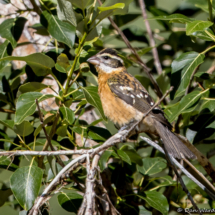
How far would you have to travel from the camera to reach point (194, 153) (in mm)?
2777

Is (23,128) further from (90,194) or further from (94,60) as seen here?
(94,60)

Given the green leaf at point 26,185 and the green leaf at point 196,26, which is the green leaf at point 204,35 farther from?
the green leaf at point 26,185

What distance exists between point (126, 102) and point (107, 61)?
610 mm

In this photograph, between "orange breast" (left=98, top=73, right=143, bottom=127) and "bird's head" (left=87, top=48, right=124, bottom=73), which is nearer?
"orange breast" (left=98, top=73, right=143, bottom=127)

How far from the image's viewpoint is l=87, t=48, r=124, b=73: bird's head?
11.3 ft

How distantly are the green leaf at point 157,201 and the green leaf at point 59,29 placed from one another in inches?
58.3

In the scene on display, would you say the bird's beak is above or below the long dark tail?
above

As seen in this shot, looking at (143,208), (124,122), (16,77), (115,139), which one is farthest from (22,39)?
(143,208)

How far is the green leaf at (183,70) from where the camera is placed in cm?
270

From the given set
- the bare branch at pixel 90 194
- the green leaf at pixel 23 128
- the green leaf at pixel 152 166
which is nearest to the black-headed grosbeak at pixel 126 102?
the green leaf at pixel 152 166

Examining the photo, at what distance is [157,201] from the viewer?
8.97ft

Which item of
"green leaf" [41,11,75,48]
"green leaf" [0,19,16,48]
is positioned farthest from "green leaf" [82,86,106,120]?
"green leaf" [0,19,16,48]

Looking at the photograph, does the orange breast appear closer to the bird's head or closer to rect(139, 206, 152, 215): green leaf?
the bird's head

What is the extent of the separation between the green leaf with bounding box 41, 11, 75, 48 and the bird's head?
1.96 feet
